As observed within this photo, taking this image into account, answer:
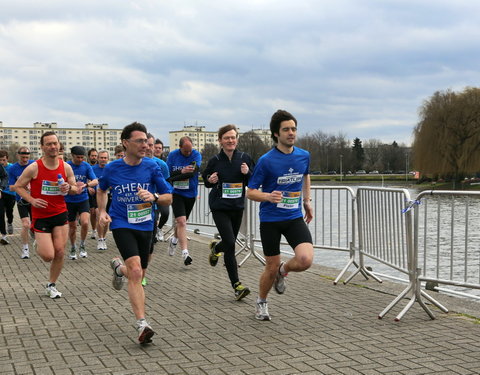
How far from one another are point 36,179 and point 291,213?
11.2 feet

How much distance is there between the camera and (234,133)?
7512 mm

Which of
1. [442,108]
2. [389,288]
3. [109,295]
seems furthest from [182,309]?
[442,108]

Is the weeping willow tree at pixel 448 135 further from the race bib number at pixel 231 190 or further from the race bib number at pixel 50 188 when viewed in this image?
the race bib number at pixel 50 188

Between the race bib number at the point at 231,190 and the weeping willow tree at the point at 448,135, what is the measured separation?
164 ft

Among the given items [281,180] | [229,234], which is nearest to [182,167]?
[229,234]

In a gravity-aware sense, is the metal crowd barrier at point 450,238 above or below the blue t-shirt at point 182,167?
below

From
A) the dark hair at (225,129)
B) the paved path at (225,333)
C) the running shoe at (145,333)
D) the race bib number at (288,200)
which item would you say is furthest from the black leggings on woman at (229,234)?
the running shoe at (145,333)

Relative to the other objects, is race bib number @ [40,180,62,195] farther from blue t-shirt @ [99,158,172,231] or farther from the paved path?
blue t-shirt @ [99,158,172,231]

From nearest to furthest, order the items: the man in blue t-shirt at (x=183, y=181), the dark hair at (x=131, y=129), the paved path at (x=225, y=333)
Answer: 1. the paved path at (x=225, y=333)
2. the dark hair at (x=131, y=129)
3. the man in blue t-shirt at (x=183, y=181)

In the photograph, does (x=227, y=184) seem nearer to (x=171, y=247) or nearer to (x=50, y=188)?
(x=50, y=188)

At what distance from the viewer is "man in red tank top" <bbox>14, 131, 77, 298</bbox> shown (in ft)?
23.6

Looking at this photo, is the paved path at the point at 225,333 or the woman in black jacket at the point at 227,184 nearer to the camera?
the paved path at the point at 225,333

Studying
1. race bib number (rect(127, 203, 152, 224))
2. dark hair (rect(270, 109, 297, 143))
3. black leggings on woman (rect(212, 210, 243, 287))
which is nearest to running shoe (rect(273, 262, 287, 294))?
black leggings on woman (rect(212, 210, 243, 287))

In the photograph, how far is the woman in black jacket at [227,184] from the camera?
7.43 metres
